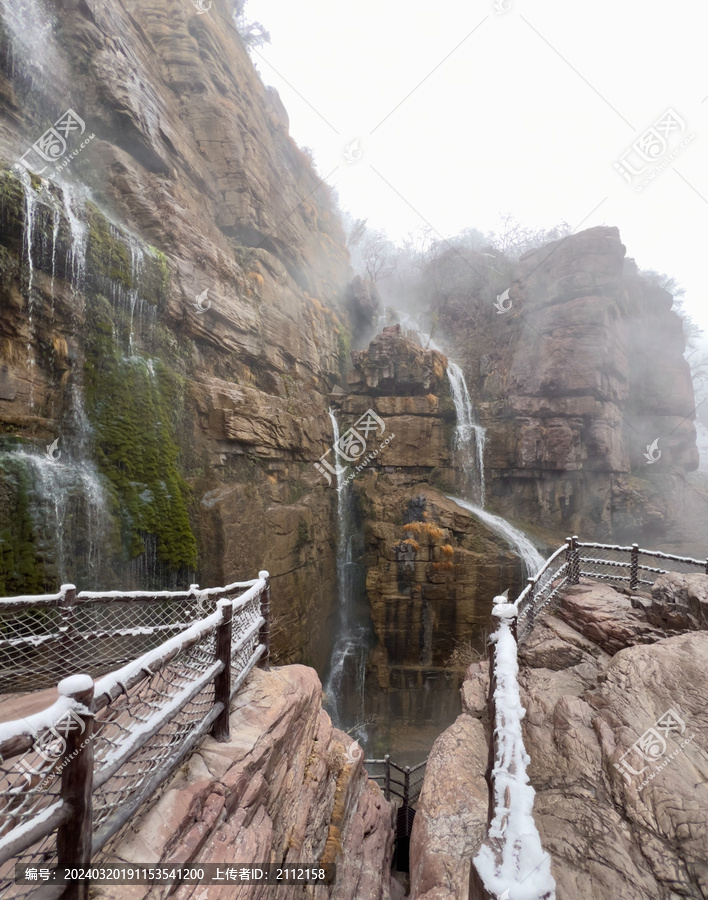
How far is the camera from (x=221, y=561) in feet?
31.8

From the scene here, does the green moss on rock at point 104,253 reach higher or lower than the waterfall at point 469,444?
higher

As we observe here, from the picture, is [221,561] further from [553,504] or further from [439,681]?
[553,504]

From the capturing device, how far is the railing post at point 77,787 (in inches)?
72.1

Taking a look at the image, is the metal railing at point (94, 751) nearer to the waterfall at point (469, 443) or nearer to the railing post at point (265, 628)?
the railing post at point (265, 628)

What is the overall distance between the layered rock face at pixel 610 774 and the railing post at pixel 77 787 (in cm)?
286

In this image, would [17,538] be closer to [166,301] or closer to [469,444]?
[166,301]

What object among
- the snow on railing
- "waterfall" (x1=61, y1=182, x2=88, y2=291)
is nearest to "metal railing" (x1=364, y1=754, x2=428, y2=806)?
the snow on railing

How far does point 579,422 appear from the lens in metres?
18.2

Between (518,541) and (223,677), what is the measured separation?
13191 millimetres

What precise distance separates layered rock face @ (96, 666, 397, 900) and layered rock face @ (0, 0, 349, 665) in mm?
5186

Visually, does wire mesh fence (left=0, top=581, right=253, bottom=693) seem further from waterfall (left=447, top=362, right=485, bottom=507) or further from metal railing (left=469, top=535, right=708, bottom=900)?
waterfall (left=447, top=362, right=485, bottom=507)

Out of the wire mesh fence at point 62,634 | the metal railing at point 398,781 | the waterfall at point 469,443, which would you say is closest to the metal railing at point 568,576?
the metal railing at point 398,781

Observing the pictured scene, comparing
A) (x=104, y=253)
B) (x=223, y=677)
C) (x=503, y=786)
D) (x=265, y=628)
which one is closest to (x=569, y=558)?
(x=265, y=628)

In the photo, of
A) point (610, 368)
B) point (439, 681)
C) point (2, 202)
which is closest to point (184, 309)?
point (2, 202)
